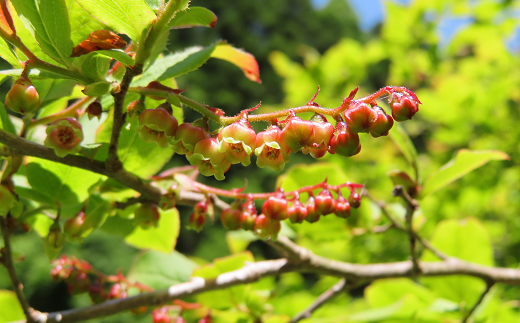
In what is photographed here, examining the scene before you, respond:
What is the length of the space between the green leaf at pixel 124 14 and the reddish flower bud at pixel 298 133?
6.3 inches

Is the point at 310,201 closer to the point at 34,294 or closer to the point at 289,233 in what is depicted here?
the point at 289,233

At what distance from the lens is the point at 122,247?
659 centimetres

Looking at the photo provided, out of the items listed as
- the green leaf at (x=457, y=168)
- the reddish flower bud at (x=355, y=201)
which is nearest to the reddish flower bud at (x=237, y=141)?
the reddish flower bud at (x=355, y=201)

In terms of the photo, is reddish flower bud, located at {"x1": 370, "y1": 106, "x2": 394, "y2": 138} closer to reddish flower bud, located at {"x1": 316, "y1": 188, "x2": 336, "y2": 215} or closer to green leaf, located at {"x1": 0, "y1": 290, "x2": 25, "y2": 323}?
reddish flower bud, located at {"x1": 316, "y1": 188, "x2": 336, "y2": 215}

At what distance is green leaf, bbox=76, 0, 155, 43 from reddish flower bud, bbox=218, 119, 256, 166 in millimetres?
121

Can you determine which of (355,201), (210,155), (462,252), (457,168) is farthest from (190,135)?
(462,252)

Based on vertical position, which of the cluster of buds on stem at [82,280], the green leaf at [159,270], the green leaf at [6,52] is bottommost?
the green leaf at [159,270]

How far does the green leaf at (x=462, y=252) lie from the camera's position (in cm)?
92

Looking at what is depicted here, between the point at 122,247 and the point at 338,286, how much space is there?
6432 millimetres

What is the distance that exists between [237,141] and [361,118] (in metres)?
0.11

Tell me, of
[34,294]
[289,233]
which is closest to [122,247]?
[34,294]

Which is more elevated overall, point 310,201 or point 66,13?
point 66,13

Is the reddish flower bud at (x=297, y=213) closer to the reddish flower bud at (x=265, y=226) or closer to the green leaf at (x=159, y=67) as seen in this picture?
the reddish flower bud at (x=265, y=226)

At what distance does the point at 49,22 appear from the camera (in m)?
0.36
